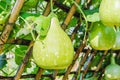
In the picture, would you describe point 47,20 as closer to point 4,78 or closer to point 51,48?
point 51,48

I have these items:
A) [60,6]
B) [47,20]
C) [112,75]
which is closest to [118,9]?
[47,20]

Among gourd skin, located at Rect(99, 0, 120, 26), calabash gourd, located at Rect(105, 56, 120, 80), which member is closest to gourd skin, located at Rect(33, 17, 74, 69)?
gourd skin, located at Rect(99, 0, 120, 26)

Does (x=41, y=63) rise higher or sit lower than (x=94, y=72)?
higher

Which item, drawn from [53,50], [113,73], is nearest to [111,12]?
[53,50]

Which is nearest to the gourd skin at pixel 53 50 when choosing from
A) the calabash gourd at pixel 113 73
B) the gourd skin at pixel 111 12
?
the gourd skin at pixel 111 12

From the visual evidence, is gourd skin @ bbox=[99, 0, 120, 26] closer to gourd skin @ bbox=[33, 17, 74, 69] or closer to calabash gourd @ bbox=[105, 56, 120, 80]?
gourd skin @ bbox=[33, 17, 74, 69]

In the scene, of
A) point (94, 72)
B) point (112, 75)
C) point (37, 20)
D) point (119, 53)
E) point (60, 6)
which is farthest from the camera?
point (119, 53)

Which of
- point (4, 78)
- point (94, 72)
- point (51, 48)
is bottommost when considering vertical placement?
point (94, 72)

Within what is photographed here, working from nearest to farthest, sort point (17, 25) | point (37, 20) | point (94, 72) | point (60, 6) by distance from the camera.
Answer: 1. point (37, 20)
2. point (17, 25)
3. point (60, 6)
4. point (94, 72)
